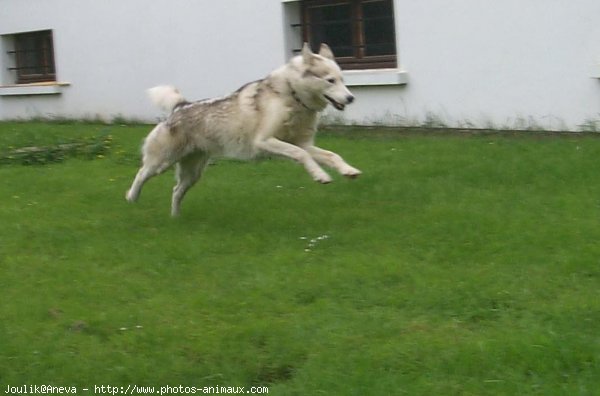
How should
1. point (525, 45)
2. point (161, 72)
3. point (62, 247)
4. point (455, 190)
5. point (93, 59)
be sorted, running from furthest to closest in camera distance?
point (93, 59), point (161, 72), point (525, 45), point (455, 190), point (62, 247)

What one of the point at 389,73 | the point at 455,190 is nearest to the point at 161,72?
the point at 389,73

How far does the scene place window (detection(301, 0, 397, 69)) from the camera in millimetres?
13297

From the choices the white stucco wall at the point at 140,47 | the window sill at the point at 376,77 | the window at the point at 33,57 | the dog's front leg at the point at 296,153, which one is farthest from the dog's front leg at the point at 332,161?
the window at the point at 33,57

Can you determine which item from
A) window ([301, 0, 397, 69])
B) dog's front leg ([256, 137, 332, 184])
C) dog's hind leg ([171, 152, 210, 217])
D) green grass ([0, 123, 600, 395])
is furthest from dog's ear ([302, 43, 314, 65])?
window ([301, 0, 397, 69])

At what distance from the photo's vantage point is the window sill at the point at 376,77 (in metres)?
12.7

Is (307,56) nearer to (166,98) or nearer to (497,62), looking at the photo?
(166,98)

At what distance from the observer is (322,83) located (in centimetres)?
818

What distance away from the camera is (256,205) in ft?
29.4

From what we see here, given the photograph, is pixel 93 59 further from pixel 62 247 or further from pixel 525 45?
pixel 62 247

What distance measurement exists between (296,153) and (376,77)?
16.7 feet

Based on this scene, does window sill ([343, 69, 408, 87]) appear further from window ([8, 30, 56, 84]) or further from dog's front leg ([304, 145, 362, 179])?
window ([8, 30, 56, 84])

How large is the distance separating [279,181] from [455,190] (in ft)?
6.67

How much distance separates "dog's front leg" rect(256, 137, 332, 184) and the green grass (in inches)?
16.5

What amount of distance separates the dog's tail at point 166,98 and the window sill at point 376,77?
4262 millimetres
